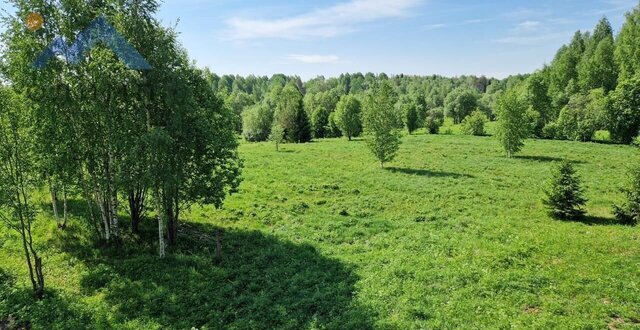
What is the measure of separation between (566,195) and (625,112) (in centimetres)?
5021

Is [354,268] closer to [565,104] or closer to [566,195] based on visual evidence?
[566,195]

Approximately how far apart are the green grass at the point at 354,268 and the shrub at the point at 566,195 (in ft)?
3.09

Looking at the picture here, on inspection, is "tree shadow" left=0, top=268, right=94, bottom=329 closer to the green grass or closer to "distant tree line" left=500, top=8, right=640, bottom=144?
the green grass

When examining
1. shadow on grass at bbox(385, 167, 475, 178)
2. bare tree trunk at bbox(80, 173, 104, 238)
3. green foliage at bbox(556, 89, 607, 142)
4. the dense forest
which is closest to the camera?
the dense forest

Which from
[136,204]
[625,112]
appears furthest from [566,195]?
[625,112]

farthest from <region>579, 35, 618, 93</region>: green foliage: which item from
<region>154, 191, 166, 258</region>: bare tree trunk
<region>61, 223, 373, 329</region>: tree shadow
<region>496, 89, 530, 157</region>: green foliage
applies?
<region>154, 191, 166, 258</region>: bare tree trunk

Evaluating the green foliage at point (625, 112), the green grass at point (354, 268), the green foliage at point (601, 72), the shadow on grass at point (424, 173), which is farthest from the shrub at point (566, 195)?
the green foliage at point (601, 72)

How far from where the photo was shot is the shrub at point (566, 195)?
26.4 metres

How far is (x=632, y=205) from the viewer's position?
24.8m

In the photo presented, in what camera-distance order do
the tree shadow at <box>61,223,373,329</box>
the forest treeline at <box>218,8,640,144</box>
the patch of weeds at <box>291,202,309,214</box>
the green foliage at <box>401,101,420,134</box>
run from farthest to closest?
the green foliage at <box>401,101,420,134</box>
the forest treeline at <box>218,8,640,144</box>
the patch of weeds at <box>291,202,309,214</box>
the tree shadow at <box>61,223,373,329</box>

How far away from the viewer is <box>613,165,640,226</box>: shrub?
24.6 metres

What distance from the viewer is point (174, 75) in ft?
61.1

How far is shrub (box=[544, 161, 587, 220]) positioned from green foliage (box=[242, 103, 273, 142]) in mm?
76345

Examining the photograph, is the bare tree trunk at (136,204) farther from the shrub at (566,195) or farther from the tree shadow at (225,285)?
the shrub at (566,195)
